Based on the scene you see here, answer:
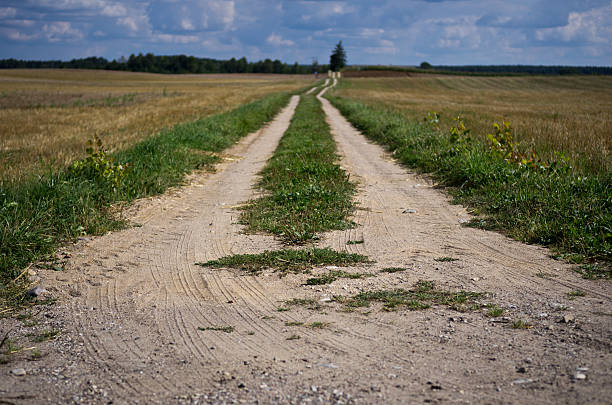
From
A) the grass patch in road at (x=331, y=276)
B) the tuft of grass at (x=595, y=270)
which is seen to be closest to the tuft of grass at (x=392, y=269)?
the grass patch in road at (x=331, y=276)

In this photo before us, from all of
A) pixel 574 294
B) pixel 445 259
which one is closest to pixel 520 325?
pixel 574 294

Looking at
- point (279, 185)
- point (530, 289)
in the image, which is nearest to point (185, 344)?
point (530, 289)

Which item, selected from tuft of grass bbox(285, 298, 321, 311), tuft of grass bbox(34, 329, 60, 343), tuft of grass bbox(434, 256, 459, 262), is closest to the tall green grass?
tuft of grass bbox(34, 329, 60, 343)

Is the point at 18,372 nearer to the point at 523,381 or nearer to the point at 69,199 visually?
the point at 523,381

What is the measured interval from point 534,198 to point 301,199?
3.44m

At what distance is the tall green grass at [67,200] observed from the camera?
542cm

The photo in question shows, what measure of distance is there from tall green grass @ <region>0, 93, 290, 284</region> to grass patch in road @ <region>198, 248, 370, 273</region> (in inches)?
80.1

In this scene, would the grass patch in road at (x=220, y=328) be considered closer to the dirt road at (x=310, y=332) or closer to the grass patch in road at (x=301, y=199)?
the dirt road at (x=310, y=332)

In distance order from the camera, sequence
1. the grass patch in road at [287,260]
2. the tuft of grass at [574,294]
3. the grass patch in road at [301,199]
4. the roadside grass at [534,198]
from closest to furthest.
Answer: the tuft of grass at [574,294], the grass patch in road at [287,260], the roadside grass at [534,198], the grass patch in road at [301,199]

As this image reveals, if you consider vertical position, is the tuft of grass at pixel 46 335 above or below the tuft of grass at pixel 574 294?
below

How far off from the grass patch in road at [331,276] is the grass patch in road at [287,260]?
0.87ft

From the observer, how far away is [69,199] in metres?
6.64

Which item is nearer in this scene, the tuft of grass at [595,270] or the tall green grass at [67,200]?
the tuft of grass at [595,270]

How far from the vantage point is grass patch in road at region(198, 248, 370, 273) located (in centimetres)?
518
